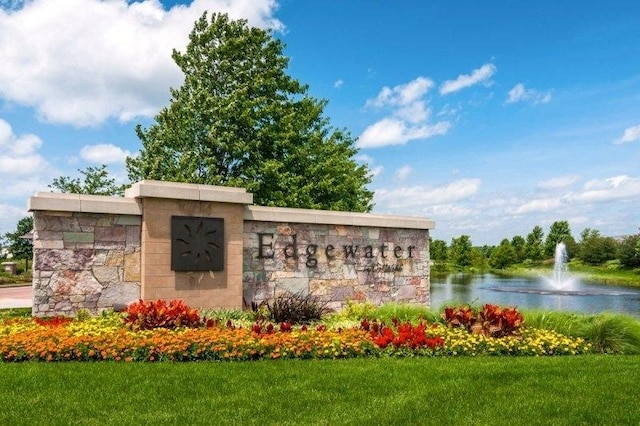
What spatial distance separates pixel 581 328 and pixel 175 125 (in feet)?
49.8

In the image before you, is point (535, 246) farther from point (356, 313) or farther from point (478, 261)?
point (356, 313)

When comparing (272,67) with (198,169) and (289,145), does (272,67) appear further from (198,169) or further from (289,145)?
(198,169)

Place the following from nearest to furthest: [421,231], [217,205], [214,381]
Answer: [214,381] < [217,205] < [421,231]

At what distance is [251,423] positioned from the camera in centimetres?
457

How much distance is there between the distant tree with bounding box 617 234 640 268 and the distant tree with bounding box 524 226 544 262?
15.3 metres

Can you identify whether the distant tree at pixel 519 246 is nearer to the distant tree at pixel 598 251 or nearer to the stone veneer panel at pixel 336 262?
the distant tree at pixel 598 251

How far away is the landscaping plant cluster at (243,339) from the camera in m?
6.83

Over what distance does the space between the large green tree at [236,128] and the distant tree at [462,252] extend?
5080cm

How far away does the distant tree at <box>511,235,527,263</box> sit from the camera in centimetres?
6931

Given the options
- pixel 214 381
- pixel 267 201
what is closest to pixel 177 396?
pixel 214 381

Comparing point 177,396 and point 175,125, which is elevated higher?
point 175,125

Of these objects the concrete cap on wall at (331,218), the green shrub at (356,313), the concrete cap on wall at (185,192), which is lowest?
the green shrub at (356,313)

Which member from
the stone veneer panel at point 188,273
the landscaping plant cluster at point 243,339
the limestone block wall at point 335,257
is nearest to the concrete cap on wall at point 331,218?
the limestone block wall at point 335,257

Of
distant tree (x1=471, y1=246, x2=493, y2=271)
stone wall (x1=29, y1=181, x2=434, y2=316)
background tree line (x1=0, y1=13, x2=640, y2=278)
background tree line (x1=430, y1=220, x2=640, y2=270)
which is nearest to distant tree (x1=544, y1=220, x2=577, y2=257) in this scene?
background tree line (x1=430, y1=220, x2=640, y2=270)
